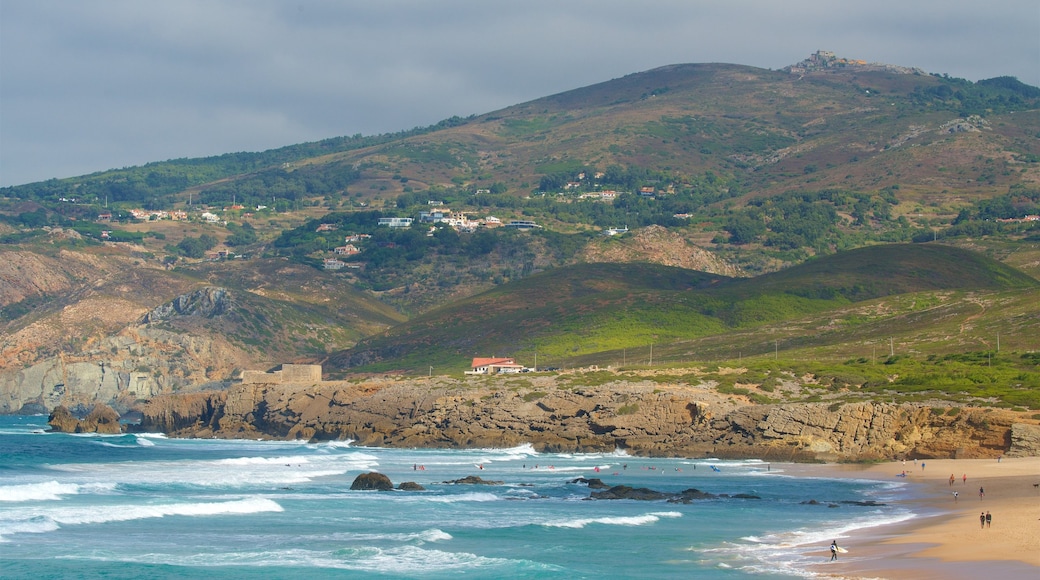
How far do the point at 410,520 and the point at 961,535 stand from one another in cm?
1903

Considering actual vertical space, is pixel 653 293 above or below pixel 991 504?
above

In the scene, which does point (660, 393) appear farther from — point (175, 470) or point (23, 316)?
point (23, 316)

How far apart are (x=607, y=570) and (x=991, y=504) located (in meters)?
17.9

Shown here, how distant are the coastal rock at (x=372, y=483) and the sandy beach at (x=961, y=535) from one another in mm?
22520

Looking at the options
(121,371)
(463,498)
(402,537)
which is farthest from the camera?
(121,371)

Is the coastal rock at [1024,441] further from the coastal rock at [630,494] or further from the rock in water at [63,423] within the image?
the rock in water at [63,423]

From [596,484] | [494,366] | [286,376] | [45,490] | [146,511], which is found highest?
[494,366]

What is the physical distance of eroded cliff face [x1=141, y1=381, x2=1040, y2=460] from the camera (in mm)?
67000

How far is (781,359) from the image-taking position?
95750mm

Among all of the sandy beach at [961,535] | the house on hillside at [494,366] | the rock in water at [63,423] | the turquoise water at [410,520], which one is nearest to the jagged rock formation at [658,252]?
the house on hillside at [494,366]

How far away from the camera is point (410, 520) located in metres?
45.3

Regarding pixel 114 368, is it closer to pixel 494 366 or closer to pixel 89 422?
pixel 89 422

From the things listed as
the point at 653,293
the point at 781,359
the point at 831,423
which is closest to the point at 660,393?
the point at 831,423

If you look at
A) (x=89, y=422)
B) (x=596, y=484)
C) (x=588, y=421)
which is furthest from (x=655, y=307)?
(x=596, y=484)
